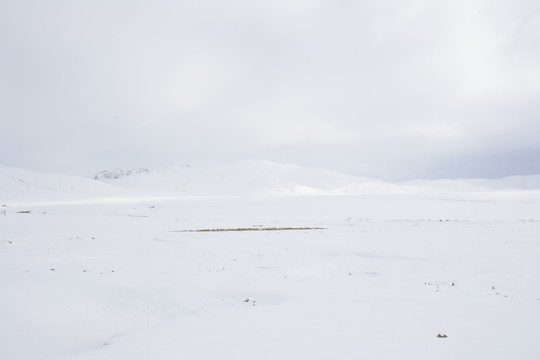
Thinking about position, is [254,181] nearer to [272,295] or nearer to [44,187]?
[44,187]

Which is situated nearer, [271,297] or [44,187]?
[271,297]

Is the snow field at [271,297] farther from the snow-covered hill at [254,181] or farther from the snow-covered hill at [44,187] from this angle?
the snow-covered hill at [254,181]

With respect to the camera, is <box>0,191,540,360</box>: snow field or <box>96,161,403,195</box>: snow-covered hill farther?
<box>96,161,403,195</box>: snow-covered hill

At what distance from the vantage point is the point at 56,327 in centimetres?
906

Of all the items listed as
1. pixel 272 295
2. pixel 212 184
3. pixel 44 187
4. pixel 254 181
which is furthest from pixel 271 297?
pixel 212 184

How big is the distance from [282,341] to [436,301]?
5.96 meters

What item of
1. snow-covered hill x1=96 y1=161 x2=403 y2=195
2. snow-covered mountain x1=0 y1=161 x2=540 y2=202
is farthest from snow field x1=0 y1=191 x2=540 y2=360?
snow-covered hill x1=96 y1=161 x2=403 y2=195

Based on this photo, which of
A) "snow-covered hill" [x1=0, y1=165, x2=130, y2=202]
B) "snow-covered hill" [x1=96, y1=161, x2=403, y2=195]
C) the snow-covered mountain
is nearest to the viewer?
"snow-covered hill" [x1=0, y1=165, x2=130, y2=202]

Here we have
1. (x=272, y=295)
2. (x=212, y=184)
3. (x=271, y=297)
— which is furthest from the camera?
(x=212, y=184)

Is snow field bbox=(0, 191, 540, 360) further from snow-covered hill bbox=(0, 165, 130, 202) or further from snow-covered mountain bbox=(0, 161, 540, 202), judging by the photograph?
snow-covered mountain bbox=(0, 161, 540, 202)

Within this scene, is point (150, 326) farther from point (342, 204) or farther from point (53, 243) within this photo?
point (342, 204)

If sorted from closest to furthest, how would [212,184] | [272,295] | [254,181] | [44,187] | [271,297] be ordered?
[271,297] < [272,295] < [44,187] < [254,181] < [212,184]

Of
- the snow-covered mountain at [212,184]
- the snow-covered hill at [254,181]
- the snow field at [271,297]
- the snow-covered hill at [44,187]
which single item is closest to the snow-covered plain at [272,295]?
the snow field at [271,297]

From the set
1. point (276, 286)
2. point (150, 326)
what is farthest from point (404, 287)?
point (150, 326)
